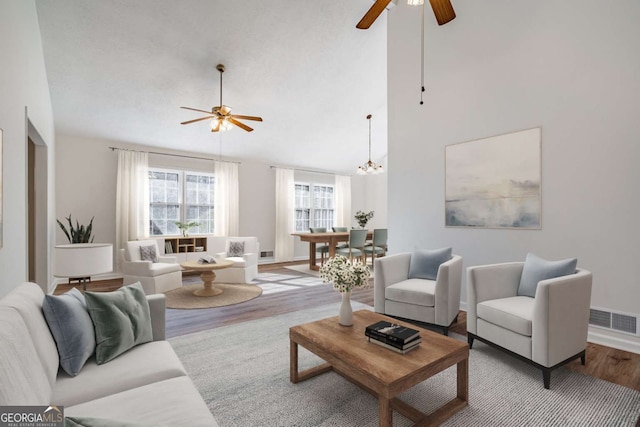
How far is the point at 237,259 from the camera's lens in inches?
221

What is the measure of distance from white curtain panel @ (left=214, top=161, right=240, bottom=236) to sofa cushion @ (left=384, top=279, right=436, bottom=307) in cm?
464

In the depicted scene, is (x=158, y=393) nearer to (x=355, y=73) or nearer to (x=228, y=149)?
(x=355, y=73)

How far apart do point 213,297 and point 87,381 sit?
3173 mm

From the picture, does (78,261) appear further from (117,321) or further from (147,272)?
(147,272)

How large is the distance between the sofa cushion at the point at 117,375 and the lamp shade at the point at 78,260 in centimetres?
104

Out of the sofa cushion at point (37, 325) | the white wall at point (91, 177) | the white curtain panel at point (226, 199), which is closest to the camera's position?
the sofa cushion at point (37, 325)

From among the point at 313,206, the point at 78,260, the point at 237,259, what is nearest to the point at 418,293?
the point at 78,260

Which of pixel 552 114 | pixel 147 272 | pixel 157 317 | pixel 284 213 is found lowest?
pixel 147 272

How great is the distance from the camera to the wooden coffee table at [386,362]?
1.61 meters

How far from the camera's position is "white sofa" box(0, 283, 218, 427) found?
3.73 feet

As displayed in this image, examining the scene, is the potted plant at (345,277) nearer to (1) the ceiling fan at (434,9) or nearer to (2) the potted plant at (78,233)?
(1) the ceiling fan at (434,9)

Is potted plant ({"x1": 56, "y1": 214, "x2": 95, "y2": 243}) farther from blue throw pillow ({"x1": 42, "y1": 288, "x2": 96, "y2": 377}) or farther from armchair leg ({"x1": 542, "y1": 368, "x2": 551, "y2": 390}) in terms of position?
armchair leg ({"x1": 542, "y1": 368, "x2": 551, "y2": 390})

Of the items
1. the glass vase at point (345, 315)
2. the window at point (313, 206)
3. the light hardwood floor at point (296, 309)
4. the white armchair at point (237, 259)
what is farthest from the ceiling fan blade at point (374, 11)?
the window at point (313, 206)

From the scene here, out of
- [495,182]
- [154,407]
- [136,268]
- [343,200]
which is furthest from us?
[343,200]
